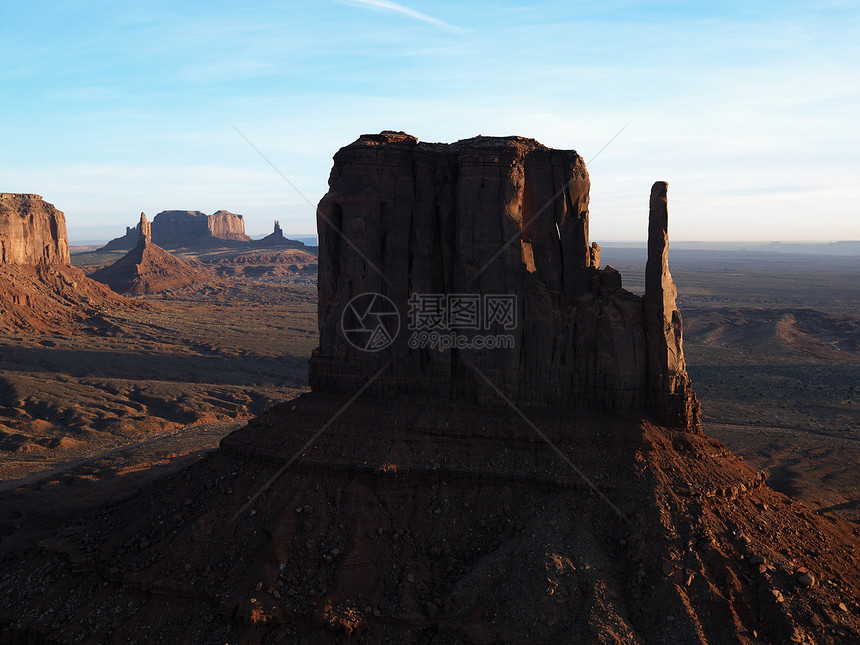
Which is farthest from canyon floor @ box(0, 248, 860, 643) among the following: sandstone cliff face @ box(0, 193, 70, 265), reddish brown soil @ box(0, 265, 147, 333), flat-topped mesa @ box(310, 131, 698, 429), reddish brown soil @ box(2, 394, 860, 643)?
sandstone cliff face @ box(0, 193, 70, 265)

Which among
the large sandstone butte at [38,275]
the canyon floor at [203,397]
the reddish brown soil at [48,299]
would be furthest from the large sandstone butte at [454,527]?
the large sandstone butte at [38,275]

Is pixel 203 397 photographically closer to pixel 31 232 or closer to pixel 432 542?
pixel 432 542

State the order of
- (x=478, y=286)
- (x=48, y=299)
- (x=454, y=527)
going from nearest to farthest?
(x=454, y=527) < (x=478, y=286) < (x=48, y=299)

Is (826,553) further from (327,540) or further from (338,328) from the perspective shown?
(338,328)

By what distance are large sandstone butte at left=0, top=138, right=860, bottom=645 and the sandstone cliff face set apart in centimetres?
11893

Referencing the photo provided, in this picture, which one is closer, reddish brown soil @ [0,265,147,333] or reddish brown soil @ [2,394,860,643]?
reddish brown soil @ [2,394,860,643]

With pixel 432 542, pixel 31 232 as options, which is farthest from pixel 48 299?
pixel 432 542

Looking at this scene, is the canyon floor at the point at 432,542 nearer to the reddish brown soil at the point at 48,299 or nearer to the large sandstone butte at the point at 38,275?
the reddish brown soil at the point at 48,299

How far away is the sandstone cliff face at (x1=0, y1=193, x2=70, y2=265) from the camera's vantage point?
5246 inches

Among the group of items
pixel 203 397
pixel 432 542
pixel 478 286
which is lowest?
pixel 203 397

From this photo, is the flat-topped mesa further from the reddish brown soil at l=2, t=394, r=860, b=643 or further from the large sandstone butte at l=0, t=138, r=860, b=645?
the reddish brown soil at l=2, t=394, r=860, b=643

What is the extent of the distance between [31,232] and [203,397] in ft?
265

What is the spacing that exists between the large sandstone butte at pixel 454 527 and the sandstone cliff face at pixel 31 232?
390 feet

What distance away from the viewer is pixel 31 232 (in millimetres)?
140250
